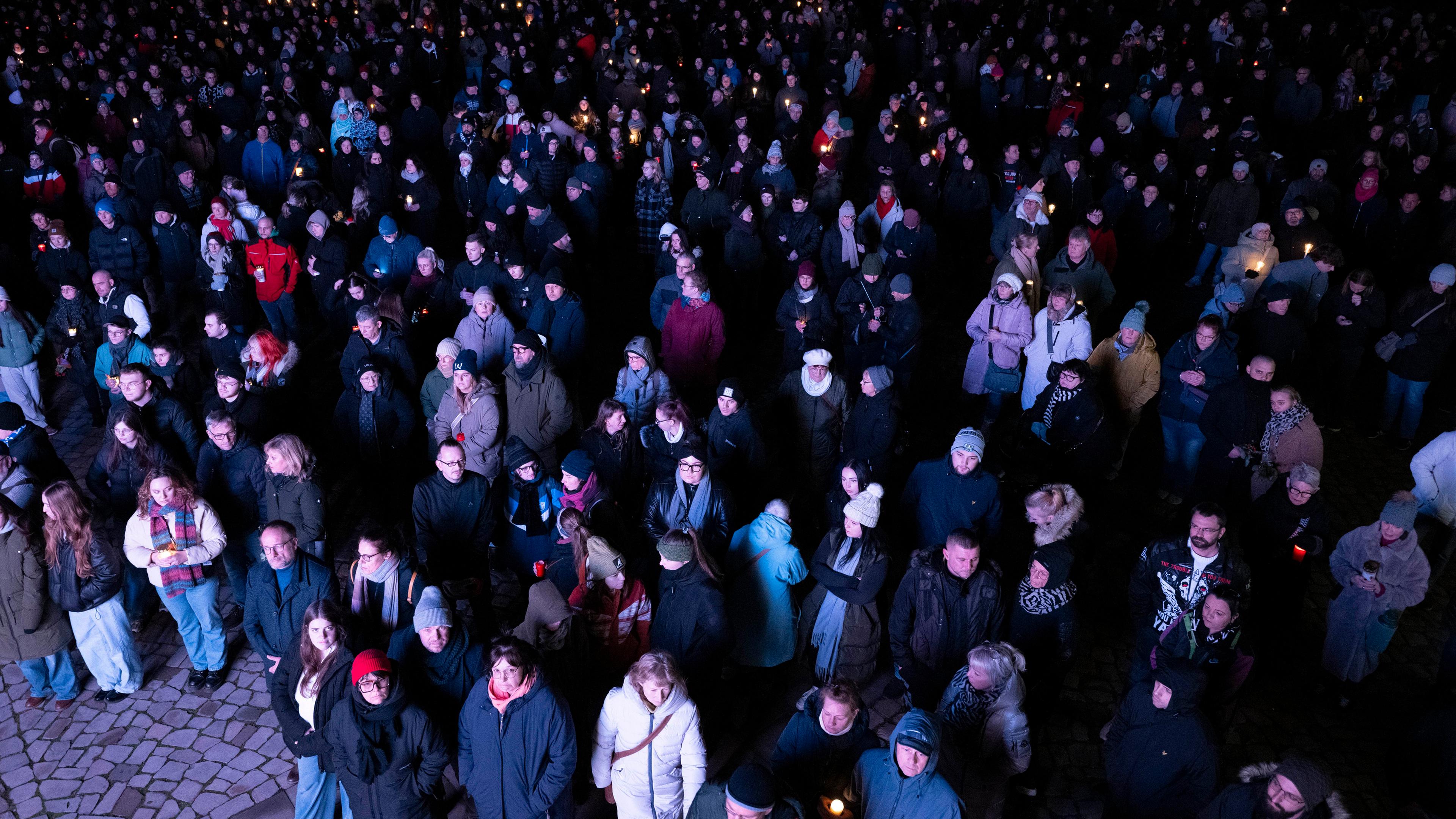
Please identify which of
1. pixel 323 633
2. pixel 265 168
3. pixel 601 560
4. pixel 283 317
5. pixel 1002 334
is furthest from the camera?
pixel 265 168

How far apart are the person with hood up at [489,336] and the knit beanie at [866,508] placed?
3850 millimetres

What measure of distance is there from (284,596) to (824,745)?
2.95 meters

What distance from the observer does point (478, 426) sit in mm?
7012

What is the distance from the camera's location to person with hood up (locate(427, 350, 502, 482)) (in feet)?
22.8

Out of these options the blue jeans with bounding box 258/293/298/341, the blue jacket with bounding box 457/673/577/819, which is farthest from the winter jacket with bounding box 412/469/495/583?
the blue jeans with bounding box 258/293/298/341

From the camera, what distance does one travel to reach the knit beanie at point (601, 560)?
5.22m

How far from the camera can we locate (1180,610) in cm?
560

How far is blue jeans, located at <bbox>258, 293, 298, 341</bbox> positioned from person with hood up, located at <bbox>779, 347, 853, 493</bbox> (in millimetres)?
5364

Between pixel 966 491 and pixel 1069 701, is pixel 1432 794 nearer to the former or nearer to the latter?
pixel 1069 701

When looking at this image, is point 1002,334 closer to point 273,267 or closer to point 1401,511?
point 1401,511

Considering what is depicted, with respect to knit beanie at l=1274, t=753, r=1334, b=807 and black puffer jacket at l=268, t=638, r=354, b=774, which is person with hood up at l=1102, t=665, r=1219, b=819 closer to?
knit beanie at l=1274, t=753, r=1334, b=807

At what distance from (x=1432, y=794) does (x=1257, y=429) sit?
285cm

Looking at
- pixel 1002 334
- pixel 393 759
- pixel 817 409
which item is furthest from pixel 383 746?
pixel 1002 334

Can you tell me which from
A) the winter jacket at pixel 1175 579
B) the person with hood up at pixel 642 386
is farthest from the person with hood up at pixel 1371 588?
the person with hood up at pixel 642 386
